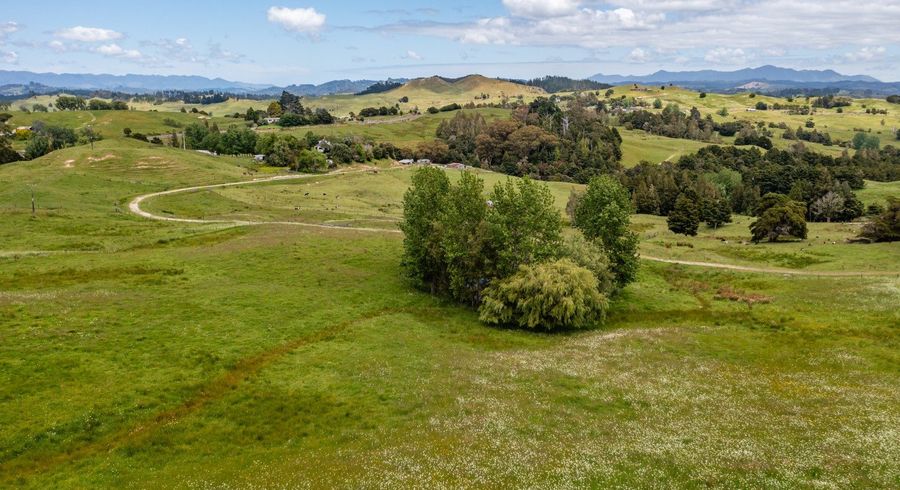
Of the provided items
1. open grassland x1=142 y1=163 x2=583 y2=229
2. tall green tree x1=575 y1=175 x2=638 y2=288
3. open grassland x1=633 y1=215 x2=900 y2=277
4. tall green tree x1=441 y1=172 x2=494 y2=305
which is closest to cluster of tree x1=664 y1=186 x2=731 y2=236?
open grassland x1=633 y1=215 x2=900 y2=277

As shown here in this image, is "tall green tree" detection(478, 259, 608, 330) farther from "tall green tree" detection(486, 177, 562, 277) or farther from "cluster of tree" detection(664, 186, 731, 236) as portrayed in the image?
"cluster of tree" detection(664, 186, 731, 236)

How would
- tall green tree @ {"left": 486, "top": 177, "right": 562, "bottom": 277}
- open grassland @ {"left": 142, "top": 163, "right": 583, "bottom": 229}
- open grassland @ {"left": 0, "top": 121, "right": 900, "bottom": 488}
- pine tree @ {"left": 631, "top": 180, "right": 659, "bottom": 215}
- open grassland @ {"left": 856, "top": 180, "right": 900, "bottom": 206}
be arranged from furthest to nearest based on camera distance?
pine tree @ {"left": 631, "top": 180, "right": 659, "bottom": 215}, open grassland @ {"left": 856, "top": 180, "right": 900, "bottom": 206}, open grassland @ {"left": 142, "top": 163, "right": 583, "bottom": 229}, tall green tree @ {"left": 486, "top": 177, "right": 562, "bottom": 277}, open grassland @ {"left": 0, "top": 121, "right": 900, "bottom": 488}

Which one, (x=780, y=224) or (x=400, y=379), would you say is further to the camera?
(x=780, y=224)

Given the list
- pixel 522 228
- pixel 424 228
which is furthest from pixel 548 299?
pixel 424 228

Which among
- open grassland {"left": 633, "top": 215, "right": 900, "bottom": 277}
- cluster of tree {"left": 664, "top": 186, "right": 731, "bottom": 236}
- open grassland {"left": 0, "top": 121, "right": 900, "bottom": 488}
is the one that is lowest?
open grassland {"left": 0, "top": 121, "right": 900, "bottom": 488}

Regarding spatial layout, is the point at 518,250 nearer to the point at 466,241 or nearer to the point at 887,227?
the point at 466,241

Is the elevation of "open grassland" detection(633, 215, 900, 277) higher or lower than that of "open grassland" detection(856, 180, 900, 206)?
lower

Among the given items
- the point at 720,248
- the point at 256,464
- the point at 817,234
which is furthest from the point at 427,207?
the point at 817,234
